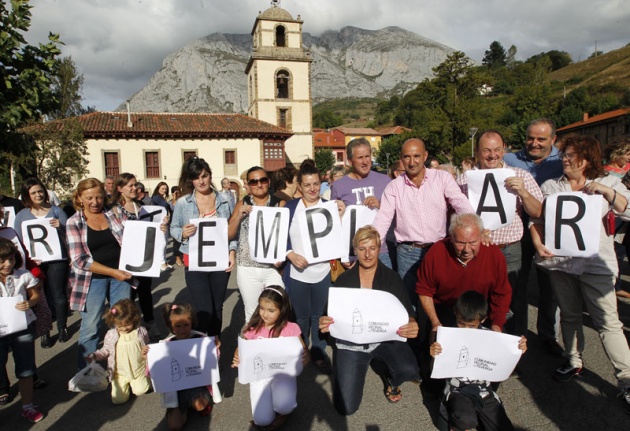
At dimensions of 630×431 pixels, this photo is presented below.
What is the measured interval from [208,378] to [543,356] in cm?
355

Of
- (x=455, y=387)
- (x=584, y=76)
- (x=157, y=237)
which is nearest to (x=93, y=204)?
(x=157, y=237)

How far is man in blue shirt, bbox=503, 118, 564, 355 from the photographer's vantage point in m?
4.30

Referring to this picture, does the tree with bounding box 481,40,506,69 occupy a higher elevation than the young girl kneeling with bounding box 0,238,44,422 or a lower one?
higher

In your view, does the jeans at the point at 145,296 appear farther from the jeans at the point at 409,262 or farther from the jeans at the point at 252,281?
the jeans at the point at 409,262

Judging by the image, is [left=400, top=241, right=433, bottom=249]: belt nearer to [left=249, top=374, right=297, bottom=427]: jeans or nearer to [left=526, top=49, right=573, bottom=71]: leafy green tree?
[left=249, top=374, right=297, bottom=427]: jeans

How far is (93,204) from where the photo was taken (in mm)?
3947

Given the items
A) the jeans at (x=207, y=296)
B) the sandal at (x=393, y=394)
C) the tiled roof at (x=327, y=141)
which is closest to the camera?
the sandal at (x=393, y=394)

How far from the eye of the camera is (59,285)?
5473 mm

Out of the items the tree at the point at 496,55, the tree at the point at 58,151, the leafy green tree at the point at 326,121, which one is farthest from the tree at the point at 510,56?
the tree at the point at 58,151

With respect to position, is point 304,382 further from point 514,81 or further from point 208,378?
point 514,81

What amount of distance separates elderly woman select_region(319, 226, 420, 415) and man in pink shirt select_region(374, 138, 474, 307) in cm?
54

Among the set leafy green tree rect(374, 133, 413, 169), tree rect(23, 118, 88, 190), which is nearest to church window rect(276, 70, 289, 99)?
tree rect(23, 118, 88, 190)

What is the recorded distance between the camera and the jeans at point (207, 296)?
411 cm

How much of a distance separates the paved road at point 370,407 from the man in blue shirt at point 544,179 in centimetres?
28
